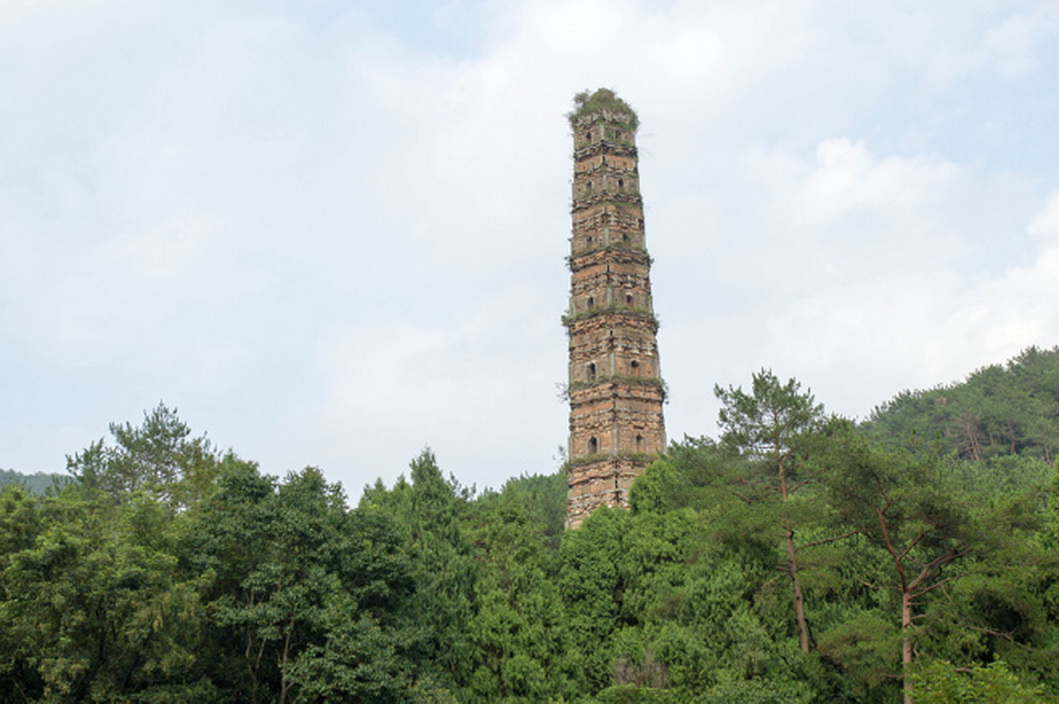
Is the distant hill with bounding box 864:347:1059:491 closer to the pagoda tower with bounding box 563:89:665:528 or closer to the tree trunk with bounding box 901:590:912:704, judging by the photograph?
the pagoda tower with bounding box 563:89:665:528

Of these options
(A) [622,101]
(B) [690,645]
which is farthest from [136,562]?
(A) [622,101]

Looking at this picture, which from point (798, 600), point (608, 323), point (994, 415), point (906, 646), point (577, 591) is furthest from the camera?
point (994, 415)

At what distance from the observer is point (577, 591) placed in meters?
28.9

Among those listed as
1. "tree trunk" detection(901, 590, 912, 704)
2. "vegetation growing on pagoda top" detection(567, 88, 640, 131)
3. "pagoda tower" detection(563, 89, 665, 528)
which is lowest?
"tree trunk" detection(901, 590, 912, 704)

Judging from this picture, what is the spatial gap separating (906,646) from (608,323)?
19431mm

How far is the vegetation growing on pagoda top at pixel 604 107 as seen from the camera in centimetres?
4128

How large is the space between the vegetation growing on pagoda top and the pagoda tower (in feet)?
0.18

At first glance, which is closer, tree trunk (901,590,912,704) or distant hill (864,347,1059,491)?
tree trunk (901,590,912,704)

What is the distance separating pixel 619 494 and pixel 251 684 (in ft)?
53.1

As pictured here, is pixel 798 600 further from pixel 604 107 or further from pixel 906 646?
pixel 604 107

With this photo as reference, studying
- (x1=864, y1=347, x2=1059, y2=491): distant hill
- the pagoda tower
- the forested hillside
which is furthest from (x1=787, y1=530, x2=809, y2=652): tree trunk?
(x1=864, y1=347, x2=1059, y2=491): distant hill

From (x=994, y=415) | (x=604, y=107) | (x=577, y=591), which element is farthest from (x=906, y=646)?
(x=994, y=415)

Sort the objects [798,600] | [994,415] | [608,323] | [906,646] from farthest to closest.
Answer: [994,415]
[608,323]
[798,600]
[906,646]

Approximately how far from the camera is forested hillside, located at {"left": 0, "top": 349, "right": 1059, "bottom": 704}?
19438mm
